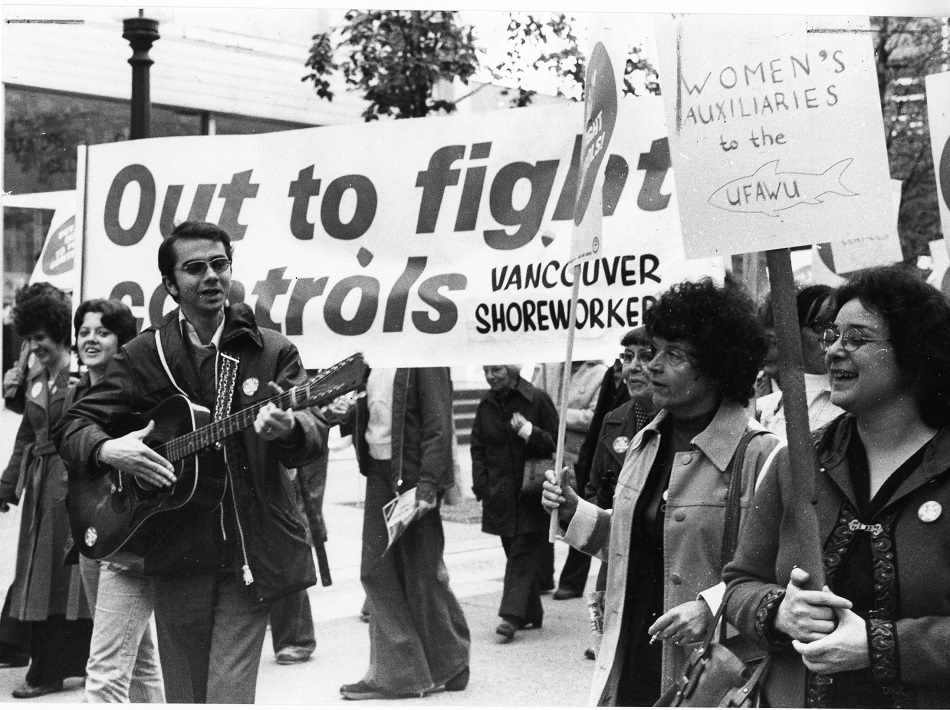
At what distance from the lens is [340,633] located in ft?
22.9

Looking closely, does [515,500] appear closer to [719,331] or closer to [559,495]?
[559,495]

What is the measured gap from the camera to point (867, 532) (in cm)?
263

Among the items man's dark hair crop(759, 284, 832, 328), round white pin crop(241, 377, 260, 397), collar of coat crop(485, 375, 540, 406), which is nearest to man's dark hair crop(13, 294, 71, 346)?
round white pin crop(241, 377, 260, 397)

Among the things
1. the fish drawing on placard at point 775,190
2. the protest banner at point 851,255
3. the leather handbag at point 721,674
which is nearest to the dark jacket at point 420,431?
the protest banner at point 851,255

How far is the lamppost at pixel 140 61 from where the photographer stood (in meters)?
6.67

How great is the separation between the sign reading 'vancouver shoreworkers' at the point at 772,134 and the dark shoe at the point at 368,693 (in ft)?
11.3

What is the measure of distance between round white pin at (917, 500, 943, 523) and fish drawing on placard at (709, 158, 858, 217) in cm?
78

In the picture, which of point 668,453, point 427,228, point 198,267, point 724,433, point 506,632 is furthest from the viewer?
point 506,632

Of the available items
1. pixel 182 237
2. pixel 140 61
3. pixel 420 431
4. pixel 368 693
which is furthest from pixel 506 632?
pixel 140 61

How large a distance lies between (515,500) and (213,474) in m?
3.28

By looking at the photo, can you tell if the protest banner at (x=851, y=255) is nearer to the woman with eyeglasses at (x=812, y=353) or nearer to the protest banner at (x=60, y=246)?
the woman with eyeglasses at (x=812, y=353)

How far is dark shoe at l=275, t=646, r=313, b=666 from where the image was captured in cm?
634

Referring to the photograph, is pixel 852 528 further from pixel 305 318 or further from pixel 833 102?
pixel 305 318

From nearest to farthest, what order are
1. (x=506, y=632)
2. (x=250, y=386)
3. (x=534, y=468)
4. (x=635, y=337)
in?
(x=250, y=386) < (x=635, y=337) < (x=506, y=632) < (x=534, y=468)
